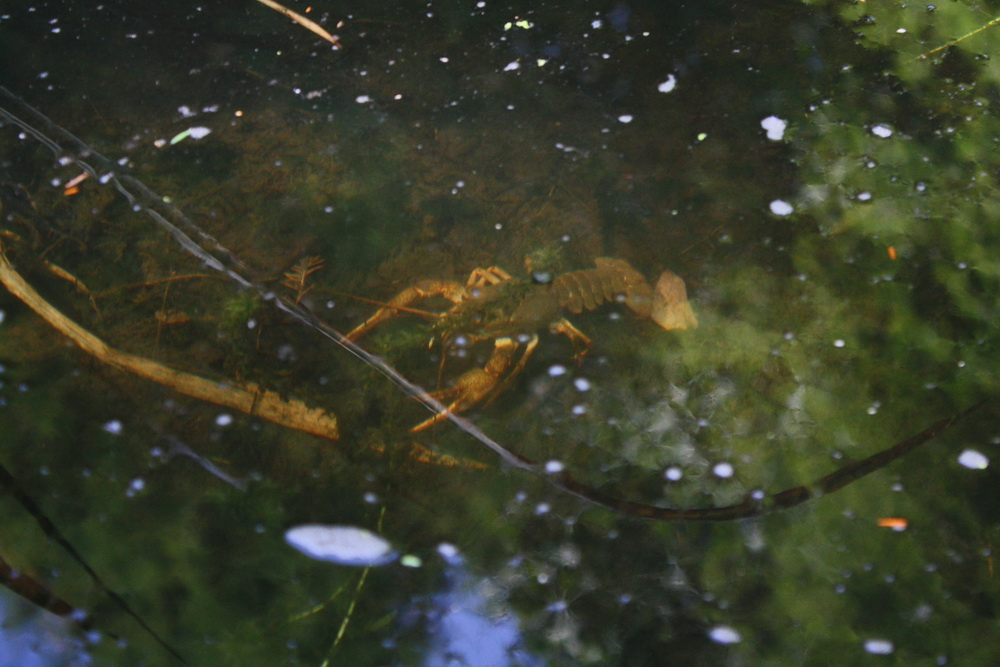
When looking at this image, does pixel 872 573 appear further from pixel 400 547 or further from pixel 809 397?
pixel 400 547

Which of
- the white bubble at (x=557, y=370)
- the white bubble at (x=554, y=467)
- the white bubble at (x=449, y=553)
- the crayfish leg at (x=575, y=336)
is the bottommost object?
the white bubble at (x=449, y=553)

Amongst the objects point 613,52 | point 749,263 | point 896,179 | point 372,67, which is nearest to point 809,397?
point 749,263

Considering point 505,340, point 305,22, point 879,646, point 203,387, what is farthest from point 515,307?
point 305,22

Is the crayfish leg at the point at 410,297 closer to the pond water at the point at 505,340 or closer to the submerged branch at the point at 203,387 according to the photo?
the pond water at the point at 505,340

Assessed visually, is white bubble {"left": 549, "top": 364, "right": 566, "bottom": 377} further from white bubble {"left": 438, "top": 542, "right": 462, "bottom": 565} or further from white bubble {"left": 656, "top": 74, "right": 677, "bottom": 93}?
white bubble {"left": 656, "top": 74, "right": 677, "bottom": 93}

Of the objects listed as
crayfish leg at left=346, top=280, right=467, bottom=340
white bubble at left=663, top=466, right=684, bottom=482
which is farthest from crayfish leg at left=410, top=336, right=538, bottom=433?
Result: white bubble at left=663, top=466, right=684, bottom=482

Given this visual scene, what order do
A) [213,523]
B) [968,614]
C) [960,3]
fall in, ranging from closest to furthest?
[968,614] < [213,523] < [960,3]

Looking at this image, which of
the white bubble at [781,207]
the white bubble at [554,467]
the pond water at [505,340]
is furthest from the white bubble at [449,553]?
the white bubble at [781,207]

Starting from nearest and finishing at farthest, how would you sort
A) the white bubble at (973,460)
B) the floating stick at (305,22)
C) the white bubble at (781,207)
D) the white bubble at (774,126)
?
the white bubble at (973,460) < the white bubble at (781,207) < the white bubble at (774,126) < the floating stick at (305,22)
